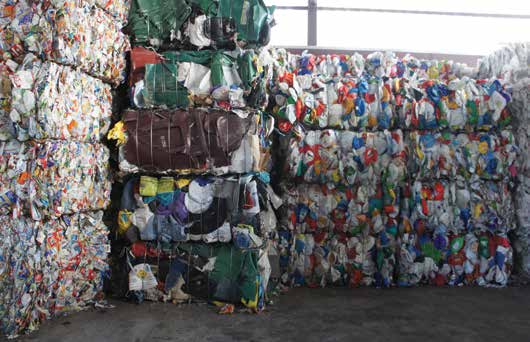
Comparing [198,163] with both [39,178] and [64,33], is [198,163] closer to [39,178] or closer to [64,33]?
[39,178]

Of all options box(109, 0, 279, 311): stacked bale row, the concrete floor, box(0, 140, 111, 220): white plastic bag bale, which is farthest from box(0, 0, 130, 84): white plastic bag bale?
the concrete floor

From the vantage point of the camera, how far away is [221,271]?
3.95 meters

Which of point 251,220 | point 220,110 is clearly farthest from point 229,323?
point 220,110

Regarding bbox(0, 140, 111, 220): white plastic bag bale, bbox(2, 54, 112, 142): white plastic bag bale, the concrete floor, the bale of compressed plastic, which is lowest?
the concrete floor

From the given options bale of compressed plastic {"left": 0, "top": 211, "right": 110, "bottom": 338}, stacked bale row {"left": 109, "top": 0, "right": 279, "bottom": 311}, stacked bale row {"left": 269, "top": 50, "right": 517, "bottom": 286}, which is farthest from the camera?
stacked bale row {"left": 269, "top": 50, "right": 517, "bottom": 286}

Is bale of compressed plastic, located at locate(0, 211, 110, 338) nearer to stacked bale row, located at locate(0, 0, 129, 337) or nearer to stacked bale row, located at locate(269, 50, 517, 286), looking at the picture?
stacked bale row, located at locate(0, 0, 129, 337)

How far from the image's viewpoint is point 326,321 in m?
3.62

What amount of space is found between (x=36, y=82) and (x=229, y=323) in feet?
7.14

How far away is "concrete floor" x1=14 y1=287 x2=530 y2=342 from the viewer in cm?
330

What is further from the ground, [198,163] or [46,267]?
[198,163]

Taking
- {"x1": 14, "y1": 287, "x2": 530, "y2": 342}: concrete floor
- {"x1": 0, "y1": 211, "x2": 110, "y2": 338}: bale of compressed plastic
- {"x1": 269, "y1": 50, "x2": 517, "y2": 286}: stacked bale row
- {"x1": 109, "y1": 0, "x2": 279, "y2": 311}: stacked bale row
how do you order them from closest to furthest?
{"x1": 0, "y1": 211, "x2": 110, "y2": 338}: bale of compressed plastic → {"x1": 14, "y1": 287, "x2": 530, "y2": 342}: concrete floor → {"x1": 109, "y1": 0, "x2": 279, "y2": 311}: stacked bale row → {"x1": 269, "y1": 50, "x2": 517, "y2": 286}: stacked bale row

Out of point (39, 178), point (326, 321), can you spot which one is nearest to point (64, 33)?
point (39, 178)

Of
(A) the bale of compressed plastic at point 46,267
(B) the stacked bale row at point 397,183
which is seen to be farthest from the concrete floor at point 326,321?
(B) the stacked bale row at point 397,183

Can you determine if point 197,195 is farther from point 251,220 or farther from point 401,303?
point 401,303
